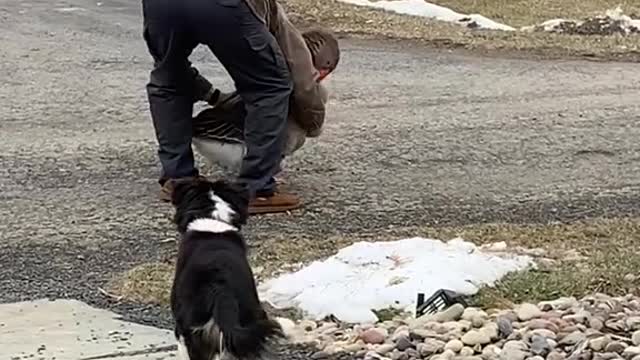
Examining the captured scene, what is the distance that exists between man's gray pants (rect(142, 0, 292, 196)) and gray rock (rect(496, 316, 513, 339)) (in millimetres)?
2560

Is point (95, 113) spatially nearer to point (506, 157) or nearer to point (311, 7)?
point (506, 157)

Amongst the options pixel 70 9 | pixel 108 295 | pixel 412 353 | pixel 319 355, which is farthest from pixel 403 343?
pixel 70 9

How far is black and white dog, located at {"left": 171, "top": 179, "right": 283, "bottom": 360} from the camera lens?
175 inches

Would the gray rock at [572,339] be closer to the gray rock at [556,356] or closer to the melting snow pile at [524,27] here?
the gray rock at [556,356]

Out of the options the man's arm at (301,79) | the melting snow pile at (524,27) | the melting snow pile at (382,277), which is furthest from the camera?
the melting snow pile at (524,27)

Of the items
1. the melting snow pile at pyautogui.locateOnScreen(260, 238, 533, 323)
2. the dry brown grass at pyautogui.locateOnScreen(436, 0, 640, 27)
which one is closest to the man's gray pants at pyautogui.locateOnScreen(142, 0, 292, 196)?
the melting snow pile at pyautogui.locateOnScreen(260, 238, 533, 323)

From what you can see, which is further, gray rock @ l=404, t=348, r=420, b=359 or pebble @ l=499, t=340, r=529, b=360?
gray rock @ l=404, t=348, r=420, b=359

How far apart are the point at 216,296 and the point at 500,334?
1.30 m

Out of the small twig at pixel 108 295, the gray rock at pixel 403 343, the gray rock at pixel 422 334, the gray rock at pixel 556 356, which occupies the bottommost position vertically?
the small twig at pixel 108 295

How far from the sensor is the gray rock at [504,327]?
5246mm

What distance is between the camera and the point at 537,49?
15.1 metres

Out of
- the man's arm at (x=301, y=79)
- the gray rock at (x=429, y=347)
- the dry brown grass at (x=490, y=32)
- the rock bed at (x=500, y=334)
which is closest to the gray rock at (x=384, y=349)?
the rock bed at (x=500, y=334)

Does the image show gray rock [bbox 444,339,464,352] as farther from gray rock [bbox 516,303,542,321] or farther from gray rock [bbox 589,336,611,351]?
gray rock [bbox 589,336,611,351]

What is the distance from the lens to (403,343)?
5215 mm
